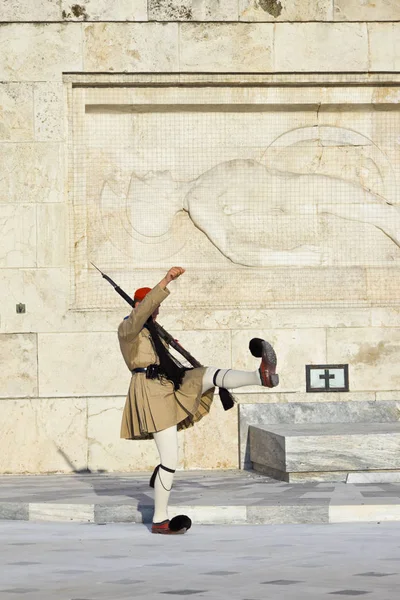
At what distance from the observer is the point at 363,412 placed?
1255 centimetres

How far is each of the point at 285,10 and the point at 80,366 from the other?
3825 millimetres

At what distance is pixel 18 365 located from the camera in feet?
40.7

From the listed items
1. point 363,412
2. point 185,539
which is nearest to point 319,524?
point 185,539

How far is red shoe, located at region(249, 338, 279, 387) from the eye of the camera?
831cm

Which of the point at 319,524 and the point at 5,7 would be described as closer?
the point at 319,524

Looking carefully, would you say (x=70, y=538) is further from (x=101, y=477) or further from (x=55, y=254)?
(x=55, y=254)

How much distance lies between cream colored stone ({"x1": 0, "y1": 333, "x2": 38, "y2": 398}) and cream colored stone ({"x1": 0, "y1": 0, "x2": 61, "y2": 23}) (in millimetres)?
2933

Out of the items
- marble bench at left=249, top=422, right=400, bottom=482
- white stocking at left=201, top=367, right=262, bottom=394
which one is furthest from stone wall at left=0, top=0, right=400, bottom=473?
white stocking at left=201, top=367, right=262, bottom=394

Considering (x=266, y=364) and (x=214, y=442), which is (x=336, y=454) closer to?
(x=214, y=442)

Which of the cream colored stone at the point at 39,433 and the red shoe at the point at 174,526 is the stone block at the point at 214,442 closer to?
the cream colored stone at the point at 39,433

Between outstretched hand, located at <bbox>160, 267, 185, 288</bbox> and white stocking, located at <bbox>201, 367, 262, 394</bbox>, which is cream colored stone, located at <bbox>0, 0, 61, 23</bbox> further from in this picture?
white stocking, located at <bbox>201, 367, 262, 394</bbox>

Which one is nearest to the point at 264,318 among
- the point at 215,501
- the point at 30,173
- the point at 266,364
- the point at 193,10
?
the point at 30,173

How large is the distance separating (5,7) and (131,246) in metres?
2.51

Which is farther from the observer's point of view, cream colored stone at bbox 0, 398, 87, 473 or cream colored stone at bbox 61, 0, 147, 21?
cream colored stone at bbox 61, 0, 147, 21
